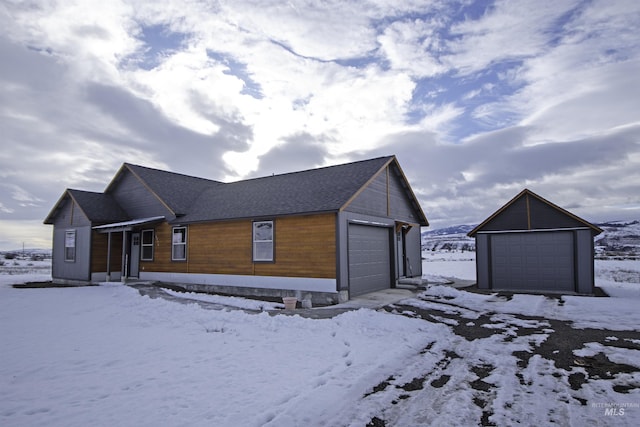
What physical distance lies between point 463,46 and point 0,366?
15084 mm

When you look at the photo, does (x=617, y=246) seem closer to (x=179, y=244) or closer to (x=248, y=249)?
(x=248, y=249)

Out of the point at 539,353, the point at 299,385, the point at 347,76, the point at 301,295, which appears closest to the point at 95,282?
the point at 301,295

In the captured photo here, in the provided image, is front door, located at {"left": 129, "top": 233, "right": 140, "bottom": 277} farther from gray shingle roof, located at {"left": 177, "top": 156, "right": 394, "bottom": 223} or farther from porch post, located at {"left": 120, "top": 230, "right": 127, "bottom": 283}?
gray shingle roof, located at {"left": 177, "top": 156, "right": 394, "bottom": 223}

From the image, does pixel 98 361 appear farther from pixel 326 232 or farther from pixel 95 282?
pixel 95 282

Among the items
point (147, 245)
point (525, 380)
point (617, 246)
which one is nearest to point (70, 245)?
point (147, 245)

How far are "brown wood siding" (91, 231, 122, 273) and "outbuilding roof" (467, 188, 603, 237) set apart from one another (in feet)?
58.0

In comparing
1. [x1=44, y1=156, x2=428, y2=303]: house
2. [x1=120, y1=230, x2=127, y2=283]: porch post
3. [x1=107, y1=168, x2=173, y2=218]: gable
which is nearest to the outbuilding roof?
[x1=44, y1=156, x2=428, y2=303]: house

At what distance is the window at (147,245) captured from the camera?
62.7 feet

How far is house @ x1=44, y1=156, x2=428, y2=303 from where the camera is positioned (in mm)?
13594

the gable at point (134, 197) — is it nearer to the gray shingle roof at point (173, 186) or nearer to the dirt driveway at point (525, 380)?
the gray shingle roof at point (173, 186)

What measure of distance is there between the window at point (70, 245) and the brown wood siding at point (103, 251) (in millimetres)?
1910

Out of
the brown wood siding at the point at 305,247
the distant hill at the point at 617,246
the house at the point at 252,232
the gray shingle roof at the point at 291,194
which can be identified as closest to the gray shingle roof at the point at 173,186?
the house at the point at 252,232

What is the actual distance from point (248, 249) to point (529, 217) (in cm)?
1175

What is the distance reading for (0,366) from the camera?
19.4 feet
